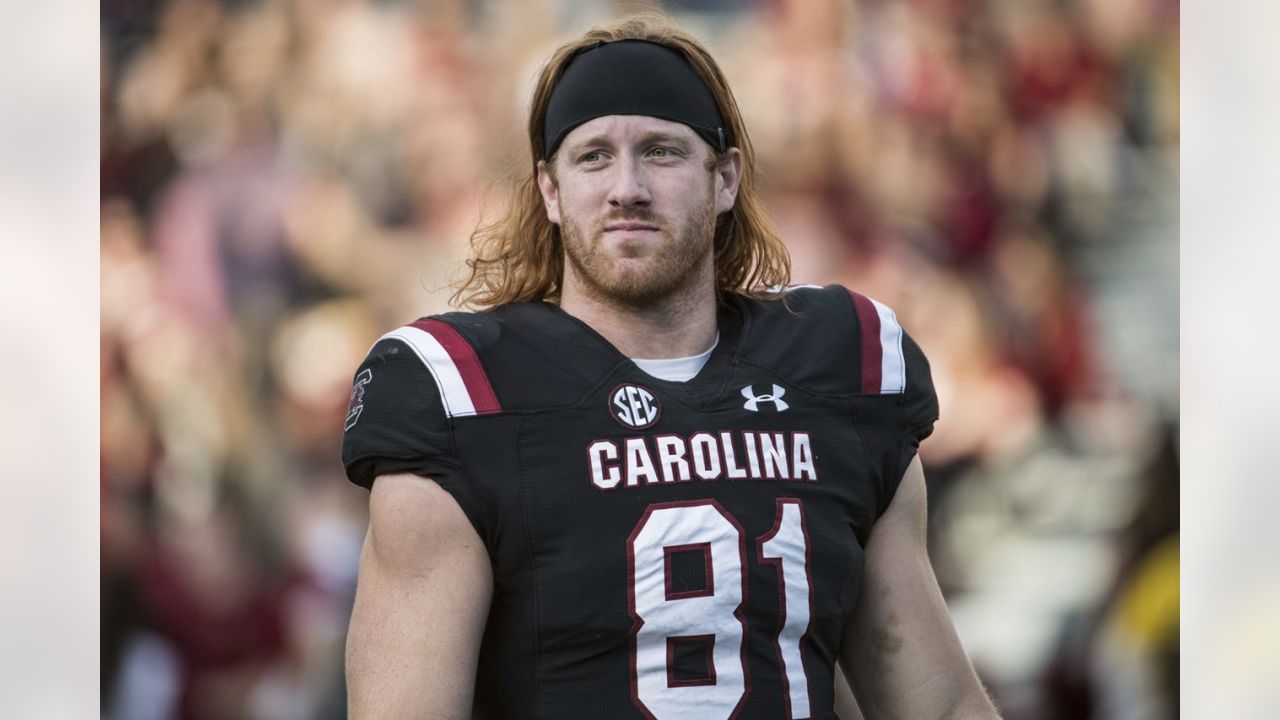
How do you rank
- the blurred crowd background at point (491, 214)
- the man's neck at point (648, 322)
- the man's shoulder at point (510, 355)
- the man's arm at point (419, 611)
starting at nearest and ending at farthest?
the man's arm at point (419, 611) → the man's shoulder at point (510, 355) → the man's neck at point (648, 322) → the blurred crowd background at point (491, 214)

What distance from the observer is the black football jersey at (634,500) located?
147 centimetres

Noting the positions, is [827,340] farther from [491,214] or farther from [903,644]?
[491,214]

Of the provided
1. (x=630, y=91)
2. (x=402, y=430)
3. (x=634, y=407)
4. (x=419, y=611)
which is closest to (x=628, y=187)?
(x=630, y=91)

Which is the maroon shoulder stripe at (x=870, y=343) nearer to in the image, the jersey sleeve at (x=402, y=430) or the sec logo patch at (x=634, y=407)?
the sec logo patch at (x=634, y=407)

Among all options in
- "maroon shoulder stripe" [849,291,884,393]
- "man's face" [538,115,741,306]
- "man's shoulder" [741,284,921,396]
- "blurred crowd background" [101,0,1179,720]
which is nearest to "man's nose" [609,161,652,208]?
"man's face" [538,115,741,306]

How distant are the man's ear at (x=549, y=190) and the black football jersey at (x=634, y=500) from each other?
0.12 m

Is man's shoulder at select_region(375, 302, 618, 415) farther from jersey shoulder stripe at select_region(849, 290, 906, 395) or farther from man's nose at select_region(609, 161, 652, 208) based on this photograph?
jersey shoulder stripe at select_region(849, 290, 906, 395)

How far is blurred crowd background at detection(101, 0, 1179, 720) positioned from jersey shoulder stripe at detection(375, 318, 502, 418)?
2.26ft

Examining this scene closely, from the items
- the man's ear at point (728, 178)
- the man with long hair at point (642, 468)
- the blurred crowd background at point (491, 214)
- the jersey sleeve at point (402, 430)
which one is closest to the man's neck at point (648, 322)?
the man with long hair at point (642, 468)

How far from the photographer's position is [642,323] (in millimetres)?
1662

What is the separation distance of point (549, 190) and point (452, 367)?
0.27 meters
